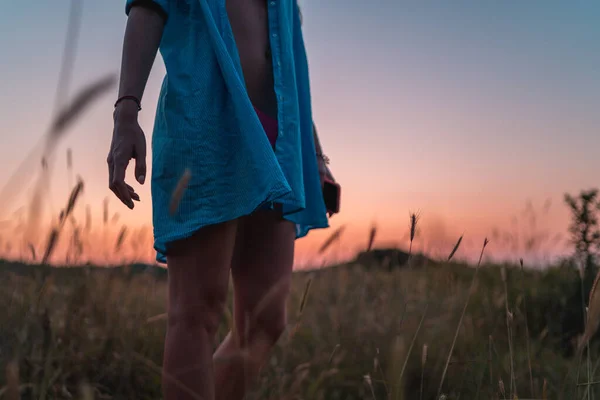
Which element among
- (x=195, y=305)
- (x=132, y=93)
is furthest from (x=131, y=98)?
(x=195, y=305)

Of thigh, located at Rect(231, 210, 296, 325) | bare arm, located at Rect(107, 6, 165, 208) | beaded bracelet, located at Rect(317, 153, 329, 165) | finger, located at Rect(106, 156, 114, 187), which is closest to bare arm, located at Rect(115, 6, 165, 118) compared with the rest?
bare arm, located at Rect(107, 6, 165, 208)

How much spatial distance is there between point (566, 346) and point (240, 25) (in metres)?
2.67

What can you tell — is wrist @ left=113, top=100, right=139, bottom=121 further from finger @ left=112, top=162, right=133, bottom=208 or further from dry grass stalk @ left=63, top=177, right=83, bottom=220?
dry grass stalk @ left=63, top=177, right=83, bottom=220

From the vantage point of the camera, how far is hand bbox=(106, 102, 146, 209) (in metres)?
1.17

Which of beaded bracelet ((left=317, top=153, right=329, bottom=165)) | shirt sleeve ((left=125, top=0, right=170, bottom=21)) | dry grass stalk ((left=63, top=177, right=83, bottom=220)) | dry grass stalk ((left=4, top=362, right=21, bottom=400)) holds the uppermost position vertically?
shirt sleeve ((left=125, top=0, right=170, bottom=21))

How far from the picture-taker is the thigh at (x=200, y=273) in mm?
1286

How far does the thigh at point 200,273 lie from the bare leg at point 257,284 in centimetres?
18

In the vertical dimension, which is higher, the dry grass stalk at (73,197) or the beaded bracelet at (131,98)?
the beaded bracelet at (131,98)

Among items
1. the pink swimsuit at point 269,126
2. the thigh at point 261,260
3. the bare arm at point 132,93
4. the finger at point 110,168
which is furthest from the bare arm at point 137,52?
the thigh at point 261,260

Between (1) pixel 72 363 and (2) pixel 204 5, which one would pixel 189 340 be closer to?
(2) pixel 204 5

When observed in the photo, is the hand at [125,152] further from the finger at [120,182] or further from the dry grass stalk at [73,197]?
the dry grass stalk at [73,197]

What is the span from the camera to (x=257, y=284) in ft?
4.91

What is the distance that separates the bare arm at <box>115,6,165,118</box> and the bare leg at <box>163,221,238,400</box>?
13.6 inches

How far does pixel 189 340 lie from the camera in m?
1.28
